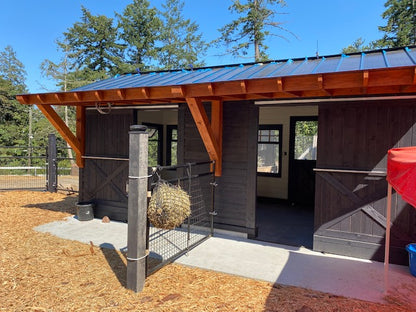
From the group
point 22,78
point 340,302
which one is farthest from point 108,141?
point 22,78

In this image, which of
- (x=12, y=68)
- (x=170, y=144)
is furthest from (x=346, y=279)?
(x=12, y=68)

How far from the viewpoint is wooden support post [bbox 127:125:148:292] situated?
308 centimetres

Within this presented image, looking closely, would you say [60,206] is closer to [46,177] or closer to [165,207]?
[46,177]

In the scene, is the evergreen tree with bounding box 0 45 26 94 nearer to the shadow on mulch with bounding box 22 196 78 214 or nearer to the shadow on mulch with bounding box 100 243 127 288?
the shadow on mulch with bounding box 22 196 78 214

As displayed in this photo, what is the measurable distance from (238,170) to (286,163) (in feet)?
10.6

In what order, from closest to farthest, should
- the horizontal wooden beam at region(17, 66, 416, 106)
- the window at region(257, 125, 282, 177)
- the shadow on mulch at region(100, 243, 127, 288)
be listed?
the horizontal wooden beam at region(17, 66, 416, 106) → the shadow on mulch at region(100, 243, 127, 288) → the window at region(257, 125, 282, 177)

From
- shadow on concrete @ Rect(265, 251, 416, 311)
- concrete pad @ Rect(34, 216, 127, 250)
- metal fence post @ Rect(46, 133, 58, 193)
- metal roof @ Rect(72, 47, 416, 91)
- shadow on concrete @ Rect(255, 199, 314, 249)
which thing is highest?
metal roof @ Rect(72, 47, 416, 91)

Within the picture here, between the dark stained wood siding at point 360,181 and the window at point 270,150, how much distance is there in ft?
11.8

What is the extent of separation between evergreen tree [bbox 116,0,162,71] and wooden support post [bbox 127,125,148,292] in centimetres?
2062

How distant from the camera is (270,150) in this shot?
810 centimetres

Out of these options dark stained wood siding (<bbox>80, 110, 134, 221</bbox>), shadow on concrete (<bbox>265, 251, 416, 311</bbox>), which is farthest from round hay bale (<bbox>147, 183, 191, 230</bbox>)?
dark stained wood siding (<bbox>80, 110, 134, 221</bbox>)

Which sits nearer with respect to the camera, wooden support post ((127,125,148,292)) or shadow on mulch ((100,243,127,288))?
wooden support post ((127,125,148,292))

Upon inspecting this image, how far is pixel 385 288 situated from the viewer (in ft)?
10.3

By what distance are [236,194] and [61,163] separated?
592 inches
